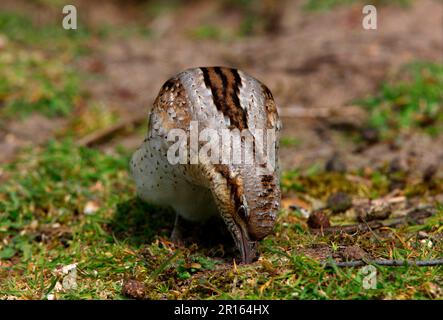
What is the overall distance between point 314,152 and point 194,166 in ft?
10.4

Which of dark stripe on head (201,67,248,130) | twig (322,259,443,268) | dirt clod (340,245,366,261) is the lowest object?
twig (322,259,443,268)

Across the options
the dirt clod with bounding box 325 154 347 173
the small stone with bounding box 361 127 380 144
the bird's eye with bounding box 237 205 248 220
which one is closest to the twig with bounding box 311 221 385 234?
the bird's eye with bounding box 237 205 248 220

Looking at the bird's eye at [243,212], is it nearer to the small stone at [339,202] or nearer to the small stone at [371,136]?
the small stone at [339,202]

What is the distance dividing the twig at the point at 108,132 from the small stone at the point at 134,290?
3302mm

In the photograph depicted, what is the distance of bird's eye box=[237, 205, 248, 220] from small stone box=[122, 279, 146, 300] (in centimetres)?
76

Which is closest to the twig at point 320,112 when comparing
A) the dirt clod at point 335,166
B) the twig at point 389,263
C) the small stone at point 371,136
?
the small stone at point 371,136

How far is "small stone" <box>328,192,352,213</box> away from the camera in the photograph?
5.45m

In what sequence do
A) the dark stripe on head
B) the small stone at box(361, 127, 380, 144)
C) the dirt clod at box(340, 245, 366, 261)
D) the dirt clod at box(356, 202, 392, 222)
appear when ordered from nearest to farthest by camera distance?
the dirt clod at box(340, 245, 366, 261), the dark stripe on head, the dirt clod at box(356, 202, 392, 222), the small stone at box(361, 127, 380, 144)

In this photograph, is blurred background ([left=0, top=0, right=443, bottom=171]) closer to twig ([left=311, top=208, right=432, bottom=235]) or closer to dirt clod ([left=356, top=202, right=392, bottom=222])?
dirt clod ([left=356, top=202, right=392, bottom=222])

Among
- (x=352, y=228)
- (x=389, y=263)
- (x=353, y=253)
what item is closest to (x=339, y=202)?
(x=352, y=228)

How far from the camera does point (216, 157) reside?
400 centimetres

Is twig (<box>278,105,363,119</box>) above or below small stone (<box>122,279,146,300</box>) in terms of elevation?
above
